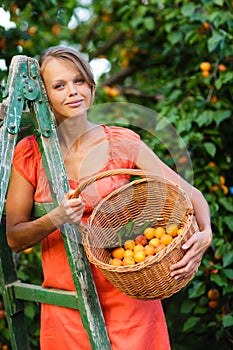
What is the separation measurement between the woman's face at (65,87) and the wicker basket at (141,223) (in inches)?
8.9

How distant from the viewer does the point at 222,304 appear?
2.58 m

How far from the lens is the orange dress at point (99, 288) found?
63.0 inches

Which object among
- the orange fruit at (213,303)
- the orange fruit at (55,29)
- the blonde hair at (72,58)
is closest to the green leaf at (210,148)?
the orange fruit at (213,303)

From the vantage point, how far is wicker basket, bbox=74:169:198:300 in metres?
1.40

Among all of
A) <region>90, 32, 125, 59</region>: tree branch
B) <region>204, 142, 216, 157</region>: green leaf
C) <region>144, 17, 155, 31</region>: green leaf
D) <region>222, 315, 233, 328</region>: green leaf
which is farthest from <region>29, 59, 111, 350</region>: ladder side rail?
<region>90, 32, 125, 59</region>: tree branch

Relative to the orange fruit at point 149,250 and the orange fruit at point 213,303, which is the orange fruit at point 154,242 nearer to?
the orange fruit at point 149,250

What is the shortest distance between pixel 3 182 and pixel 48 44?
1.53 metres

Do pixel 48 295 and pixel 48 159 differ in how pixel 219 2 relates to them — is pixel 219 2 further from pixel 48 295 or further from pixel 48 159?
pixel 48 295

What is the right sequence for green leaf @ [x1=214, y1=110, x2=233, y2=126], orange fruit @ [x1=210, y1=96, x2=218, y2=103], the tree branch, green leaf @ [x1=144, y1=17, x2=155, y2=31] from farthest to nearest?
the tree branch
green leaf @ [x1=144, y1=17, x2=155, y2=31]
orange fruit @ [x1=210, y1=96, x2=218, y2=103]
green leaf @ [x1=214, y1=110, x2=233, y2=126]

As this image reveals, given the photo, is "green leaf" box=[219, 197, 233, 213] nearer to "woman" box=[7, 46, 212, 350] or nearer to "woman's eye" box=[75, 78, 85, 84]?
"woman" box=[7, 46, 212, 350]

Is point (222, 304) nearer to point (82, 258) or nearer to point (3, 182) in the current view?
point (82, 258)

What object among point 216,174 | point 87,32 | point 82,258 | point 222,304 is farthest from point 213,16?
point 87,32

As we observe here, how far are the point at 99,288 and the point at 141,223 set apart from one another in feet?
0.73

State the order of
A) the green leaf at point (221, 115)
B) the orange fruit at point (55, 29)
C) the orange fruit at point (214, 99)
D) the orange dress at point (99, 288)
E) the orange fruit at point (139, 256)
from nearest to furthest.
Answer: the orange fruit at point (139, 256), the orange dress at point (99, 288), the green leaf at point (221, 115), the orange fruit at point (214, 99), the orange fruit at point (55, 29)
